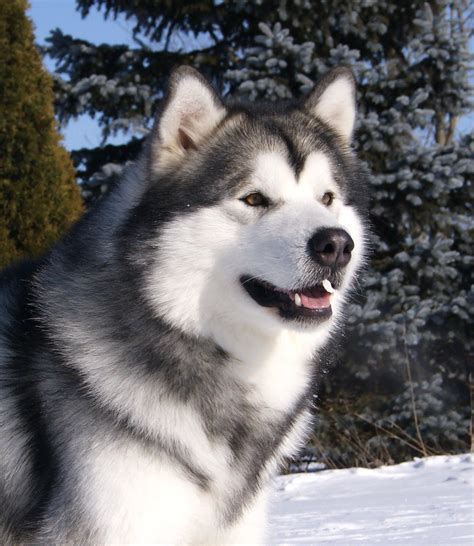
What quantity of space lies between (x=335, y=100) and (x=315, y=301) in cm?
93

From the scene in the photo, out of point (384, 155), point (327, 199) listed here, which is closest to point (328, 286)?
point (327, 199)

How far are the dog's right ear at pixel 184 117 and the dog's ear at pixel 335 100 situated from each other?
1.46ft

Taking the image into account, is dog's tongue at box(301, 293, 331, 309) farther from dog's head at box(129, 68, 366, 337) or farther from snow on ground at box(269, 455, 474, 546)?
snow on ground at box(269, 455, 474, 546)

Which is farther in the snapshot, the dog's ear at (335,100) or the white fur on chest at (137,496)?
the dog's ear at (335,100)

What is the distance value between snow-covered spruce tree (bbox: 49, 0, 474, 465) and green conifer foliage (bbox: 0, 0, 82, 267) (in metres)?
1.47

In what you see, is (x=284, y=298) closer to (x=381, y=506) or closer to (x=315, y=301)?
(x=315, y=301)

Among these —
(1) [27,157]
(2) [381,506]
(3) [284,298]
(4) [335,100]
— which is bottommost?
(2) [381,506]

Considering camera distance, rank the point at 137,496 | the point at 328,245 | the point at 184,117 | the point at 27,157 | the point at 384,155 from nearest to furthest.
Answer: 1. the point at 137,496
2. the point at 328,245
3. the point at 184,117
4. the point at 27,157
5. the point at 384,155

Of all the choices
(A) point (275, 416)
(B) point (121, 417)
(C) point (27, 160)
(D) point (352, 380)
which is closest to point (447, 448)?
(D) point (352, 380)

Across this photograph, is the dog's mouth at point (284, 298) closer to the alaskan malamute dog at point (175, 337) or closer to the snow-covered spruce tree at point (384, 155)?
the alaskan malamute dog at point (175, 337)

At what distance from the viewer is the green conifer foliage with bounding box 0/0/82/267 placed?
227 inches

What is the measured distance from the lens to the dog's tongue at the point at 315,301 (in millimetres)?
2564

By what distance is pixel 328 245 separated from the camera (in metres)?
2.41

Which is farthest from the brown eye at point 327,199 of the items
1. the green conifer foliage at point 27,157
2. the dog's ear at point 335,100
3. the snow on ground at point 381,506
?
the green conifer foliage at point 27,157
